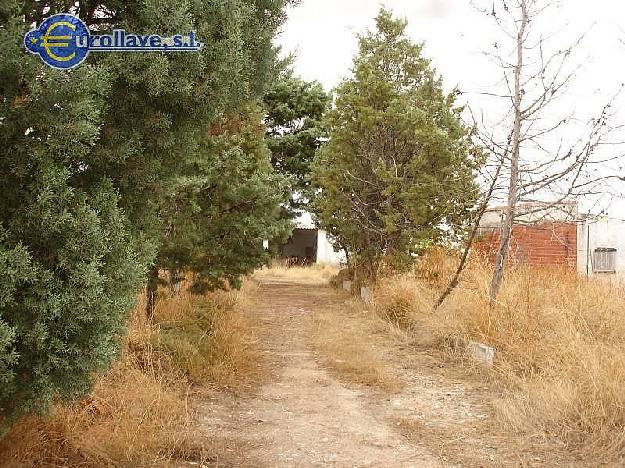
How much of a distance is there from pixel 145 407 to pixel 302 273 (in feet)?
61.5

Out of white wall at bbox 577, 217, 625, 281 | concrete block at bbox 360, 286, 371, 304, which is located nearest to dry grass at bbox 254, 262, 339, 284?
concrete block at bbox 360, 286, 371, 304

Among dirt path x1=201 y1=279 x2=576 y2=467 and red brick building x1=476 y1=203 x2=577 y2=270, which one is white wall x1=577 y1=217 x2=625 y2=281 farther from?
dirt path x1=201 y1=279 x2=576 y2=467

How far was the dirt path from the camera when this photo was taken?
415cm

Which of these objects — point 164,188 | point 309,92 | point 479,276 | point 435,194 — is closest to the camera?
point 164,188

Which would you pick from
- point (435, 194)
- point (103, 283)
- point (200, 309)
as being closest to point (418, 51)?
point (435, 194)

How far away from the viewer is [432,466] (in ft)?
13.1

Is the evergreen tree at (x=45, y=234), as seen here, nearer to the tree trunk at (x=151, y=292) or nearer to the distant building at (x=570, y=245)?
the tree trunk at (x=151, y=292)

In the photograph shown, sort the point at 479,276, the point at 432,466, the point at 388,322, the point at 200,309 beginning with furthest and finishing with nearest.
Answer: the point at 388,322 → the point at 479,276 → the point at 200,309 → the point at 432,466

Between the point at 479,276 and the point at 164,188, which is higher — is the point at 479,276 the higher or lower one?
the lower one

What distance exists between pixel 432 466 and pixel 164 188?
2.57 metres

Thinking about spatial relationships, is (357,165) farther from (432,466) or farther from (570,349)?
(432,466)

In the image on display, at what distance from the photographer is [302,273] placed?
23109mm

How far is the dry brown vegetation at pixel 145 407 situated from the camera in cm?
368

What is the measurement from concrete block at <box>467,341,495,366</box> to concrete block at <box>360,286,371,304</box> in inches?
196
